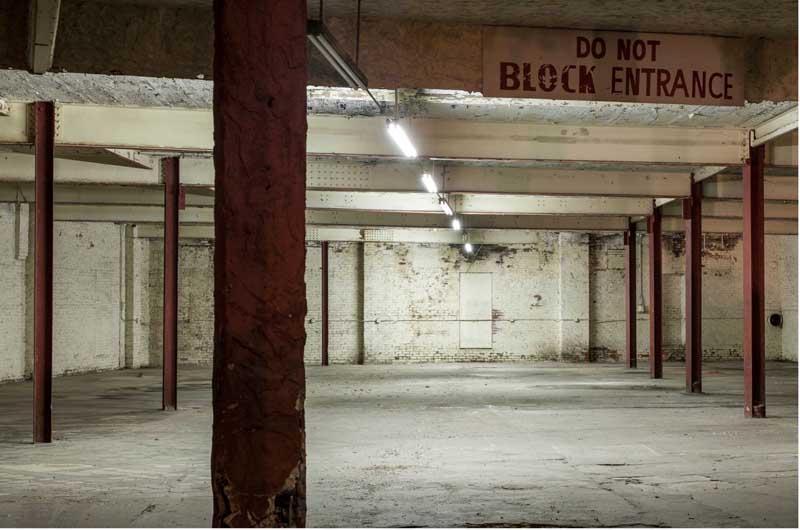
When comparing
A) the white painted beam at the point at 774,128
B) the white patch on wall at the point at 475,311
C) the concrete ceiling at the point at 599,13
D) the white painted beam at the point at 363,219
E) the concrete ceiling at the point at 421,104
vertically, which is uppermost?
the concrete ceiling at the point at 599,13

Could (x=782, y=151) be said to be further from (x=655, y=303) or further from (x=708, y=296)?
(x=708, y=296)

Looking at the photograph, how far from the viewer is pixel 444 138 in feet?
38.3

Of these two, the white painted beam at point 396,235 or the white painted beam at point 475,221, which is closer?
the white painted beam at point 475,221

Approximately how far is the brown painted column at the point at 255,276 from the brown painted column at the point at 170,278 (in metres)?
9.33

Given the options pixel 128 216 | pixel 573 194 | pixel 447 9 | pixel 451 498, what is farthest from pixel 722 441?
pixel 128 216

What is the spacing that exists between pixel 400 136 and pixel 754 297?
556 cm

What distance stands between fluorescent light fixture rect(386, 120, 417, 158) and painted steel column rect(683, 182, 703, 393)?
6685 mm

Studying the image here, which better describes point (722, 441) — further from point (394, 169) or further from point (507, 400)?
point (394, 169)

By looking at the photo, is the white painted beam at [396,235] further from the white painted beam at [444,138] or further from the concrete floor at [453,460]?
the white painted beam at [444,138]

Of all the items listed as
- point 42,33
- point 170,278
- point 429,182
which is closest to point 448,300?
point 429,182

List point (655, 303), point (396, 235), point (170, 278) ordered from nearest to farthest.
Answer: point (170, 278) < point (655, 303) < point (396, 235)

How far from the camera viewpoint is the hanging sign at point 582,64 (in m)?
8.13

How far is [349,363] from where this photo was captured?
80.3 feet

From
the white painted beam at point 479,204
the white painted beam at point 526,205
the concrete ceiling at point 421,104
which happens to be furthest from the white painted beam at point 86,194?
the concrete ceiling at point 421,104
